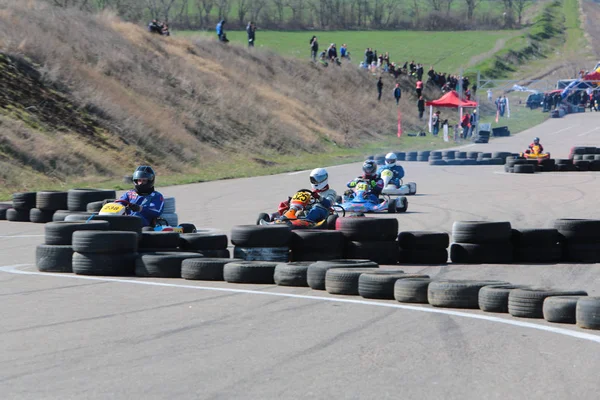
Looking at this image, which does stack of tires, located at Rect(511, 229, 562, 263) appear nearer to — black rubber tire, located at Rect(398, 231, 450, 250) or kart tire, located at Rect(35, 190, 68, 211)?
black rubber tire, located at Rect(398, 231, 450, 250)

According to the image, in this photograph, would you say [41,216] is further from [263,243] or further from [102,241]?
[263,243]

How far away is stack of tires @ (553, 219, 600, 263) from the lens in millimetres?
11844

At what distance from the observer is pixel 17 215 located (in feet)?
58.4

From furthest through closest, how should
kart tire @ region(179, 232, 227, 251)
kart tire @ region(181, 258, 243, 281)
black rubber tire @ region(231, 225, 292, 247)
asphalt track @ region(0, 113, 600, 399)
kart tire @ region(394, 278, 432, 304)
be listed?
1. kart tire @ region(179, 232, 227, 251)
2. black rubber tire @ region(231, 225, 292, 247)
3. kart tire @ region(181, 258, 243, 281)
4. kart tire @ region(394, 278, 432, 304)
5. asphalt track @ region(0, 113, 600, 399)

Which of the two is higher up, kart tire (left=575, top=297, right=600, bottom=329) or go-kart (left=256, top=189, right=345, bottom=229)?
go-kart (left=256, top=189, right=345, bottom=229)

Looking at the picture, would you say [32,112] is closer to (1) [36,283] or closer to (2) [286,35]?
(1) [36,283]

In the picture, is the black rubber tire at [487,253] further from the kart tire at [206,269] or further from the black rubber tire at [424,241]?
the kart tire at [206,269]

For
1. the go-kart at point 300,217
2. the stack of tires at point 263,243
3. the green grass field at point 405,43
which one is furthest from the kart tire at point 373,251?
the green grass field at point 405,43

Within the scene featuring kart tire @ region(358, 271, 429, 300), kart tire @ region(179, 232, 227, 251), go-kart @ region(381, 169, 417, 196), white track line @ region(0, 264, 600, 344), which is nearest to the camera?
white track line @ region(0, 264, 600, 344)

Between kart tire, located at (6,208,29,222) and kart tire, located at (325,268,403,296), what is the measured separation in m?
10.1

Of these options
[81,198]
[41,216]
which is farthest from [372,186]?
[41,216]

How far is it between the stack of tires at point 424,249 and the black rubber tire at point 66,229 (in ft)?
12.3

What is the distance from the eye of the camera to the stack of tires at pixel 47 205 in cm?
1733

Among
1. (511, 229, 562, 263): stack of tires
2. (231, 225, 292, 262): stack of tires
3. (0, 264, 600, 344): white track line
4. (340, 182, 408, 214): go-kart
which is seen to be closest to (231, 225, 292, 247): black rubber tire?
(231, 225, 292, 262): stack of tires
